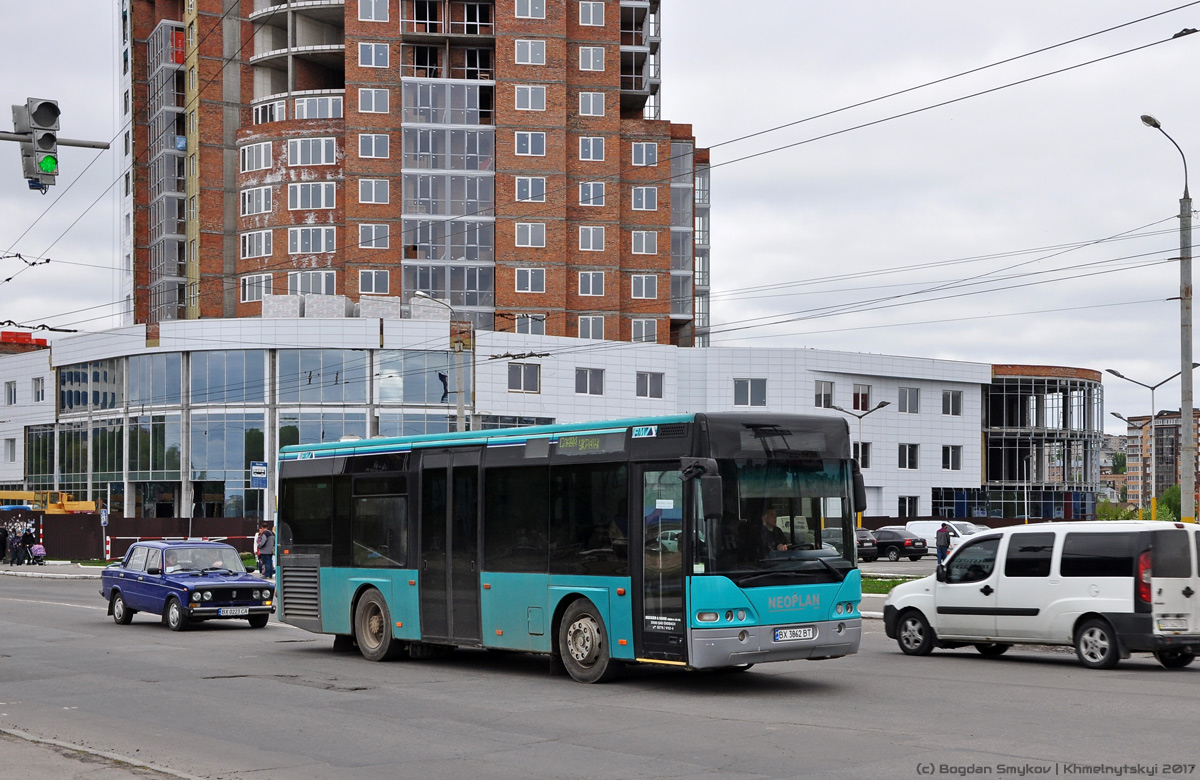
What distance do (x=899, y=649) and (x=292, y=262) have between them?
68817 mm

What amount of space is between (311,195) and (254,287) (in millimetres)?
6608

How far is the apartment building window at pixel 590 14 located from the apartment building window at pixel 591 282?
14.9m

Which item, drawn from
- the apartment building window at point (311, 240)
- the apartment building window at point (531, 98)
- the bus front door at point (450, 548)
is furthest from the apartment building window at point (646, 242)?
the bus front door at point (450, 548)

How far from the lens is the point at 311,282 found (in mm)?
83625

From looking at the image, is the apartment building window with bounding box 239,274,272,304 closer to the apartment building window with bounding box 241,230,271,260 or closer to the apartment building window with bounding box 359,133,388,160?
the apartment building window with bounding box 241,230,271,260

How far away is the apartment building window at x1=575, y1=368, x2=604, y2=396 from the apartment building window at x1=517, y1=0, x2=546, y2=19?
22873 millimetres

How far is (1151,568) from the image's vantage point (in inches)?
643

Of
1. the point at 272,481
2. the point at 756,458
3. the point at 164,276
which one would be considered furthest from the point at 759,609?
the point at 164,276

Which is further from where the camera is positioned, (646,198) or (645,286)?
(646,198)

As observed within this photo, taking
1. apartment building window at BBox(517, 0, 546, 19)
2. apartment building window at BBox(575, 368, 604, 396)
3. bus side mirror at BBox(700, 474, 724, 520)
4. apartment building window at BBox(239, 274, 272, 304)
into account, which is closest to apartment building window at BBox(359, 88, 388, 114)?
apartment building window at BBox(517, 0, 546, 19)

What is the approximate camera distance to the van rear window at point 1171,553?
53.7 ft

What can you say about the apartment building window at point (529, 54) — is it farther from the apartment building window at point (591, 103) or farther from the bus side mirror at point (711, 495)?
the bus side mirror at point (711, 495)

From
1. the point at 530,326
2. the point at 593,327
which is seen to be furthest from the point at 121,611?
the point at 593,327

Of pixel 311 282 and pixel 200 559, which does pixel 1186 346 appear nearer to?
pixel 200 559
